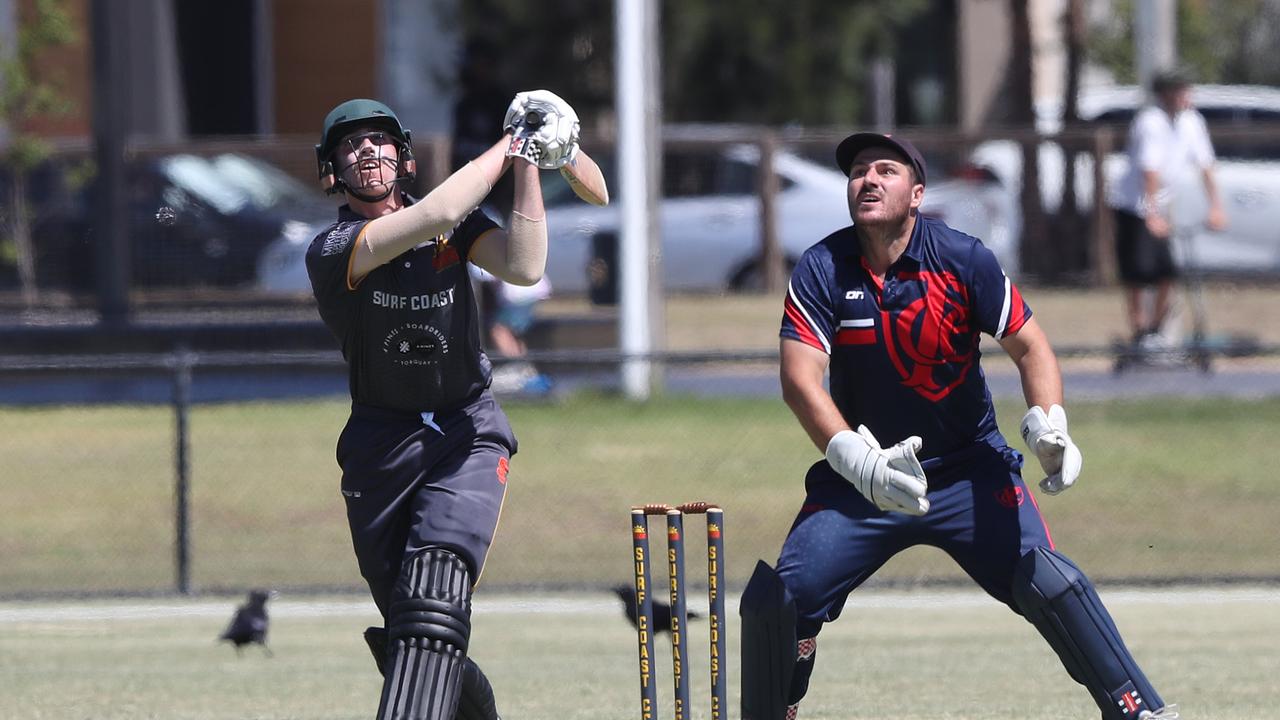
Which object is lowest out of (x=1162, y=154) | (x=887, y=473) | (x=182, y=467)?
(x=182, y=467)

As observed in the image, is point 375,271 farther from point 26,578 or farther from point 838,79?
point 838,79

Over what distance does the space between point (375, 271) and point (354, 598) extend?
19.9 feet

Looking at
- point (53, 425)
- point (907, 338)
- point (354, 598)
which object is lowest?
point (354, 598)

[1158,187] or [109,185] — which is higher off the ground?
[109,185]

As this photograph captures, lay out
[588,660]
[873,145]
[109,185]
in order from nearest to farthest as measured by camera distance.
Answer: [873,145], [588,660], [109,185]

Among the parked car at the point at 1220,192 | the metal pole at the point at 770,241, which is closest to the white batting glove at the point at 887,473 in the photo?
the parked car at the point at 1220,192

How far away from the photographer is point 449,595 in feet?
18.7

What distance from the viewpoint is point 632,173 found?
51.9 ft

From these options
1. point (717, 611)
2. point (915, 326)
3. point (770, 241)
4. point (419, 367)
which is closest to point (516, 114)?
point (419, 367)

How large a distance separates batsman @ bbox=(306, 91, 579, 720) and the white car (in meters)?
12.7

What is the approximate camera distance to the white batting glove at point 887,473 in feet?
18.6

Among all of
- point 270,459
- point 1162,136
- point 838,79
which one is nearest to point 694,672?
point 270,459

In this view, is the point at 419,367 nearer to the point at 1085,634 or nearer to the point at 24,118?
the point at 1085,634

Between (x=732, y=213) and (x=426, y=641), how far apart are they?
14.3m
